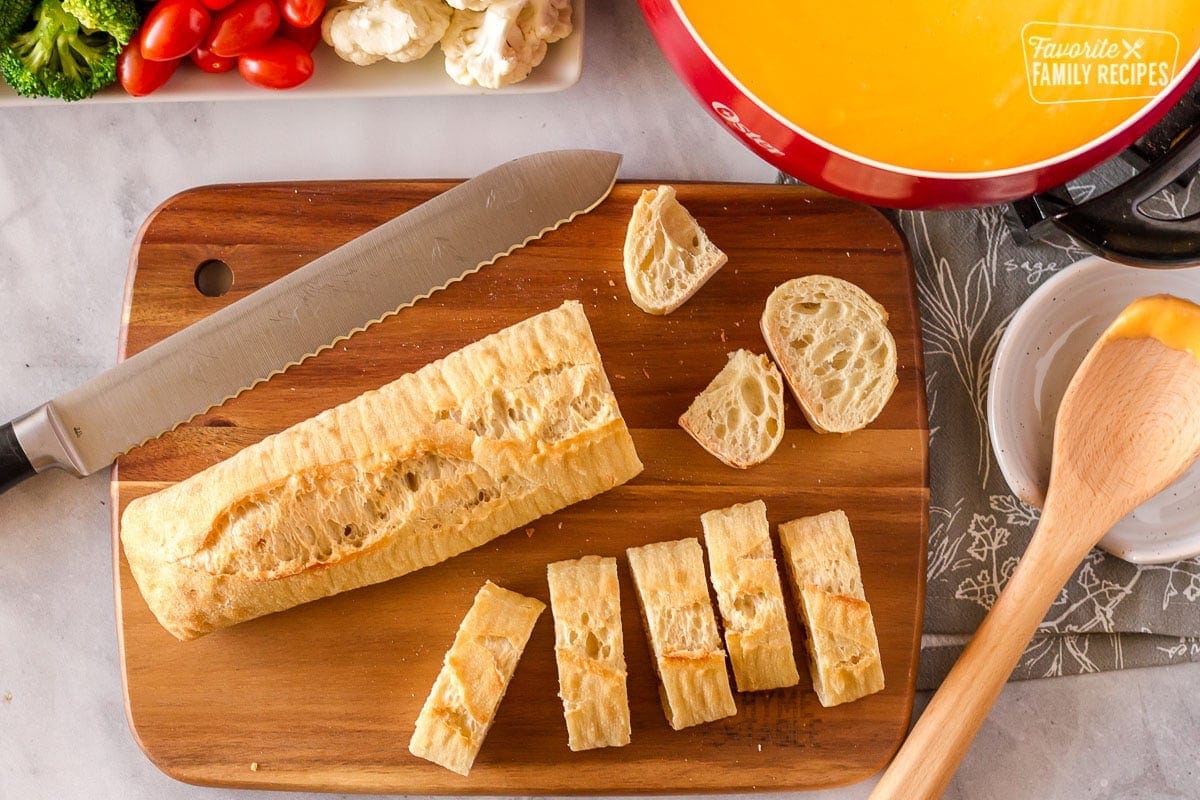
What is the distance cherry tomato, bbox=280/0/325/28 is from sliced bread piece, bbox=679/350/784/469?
1124 millimetres

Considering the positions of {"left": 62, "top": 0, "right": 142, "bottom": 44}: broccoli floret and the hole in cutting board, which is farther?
the hole in cutting board

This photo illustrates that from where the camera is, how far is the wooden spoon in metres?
2.05

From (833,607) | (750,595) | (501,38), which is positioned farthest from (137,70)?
(833,607)

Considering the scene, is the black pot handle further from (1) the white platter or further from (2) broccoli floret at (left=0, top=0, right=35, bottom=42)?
(2) broccoli floret at (left=0, top=0, right=35, bottom=42)

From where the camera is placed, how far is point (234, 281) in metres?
2.17

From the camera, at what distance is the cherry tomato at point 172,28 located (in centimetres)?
194

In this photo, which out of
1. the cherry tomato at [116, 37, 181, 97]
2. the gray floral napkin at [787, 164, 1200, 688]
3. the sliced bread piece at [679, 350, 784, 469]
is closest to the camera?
the cherry tomato at [116, 37, 181, 97]

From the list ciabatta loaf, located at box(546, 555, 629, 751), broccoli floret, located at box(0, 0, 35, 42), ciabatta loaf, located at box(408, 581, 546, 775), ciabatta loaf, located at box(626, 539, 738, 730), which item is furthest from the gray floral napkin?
broccoli floret, located at box(0, 0, 35, 42)

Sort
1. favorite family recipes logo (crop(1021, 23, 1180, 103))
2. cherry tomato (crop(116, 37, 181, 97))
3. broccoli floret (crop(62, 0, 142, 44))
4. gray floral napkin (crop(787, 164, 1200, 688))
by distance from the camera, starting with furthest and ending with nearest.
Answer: gray floral napkin (crop(787, 164, 1200, 688)), cherry tomato (crop(116, 37, 181, 97)), broccoli floret (crop(62, 0, 142, 44)), favorite family recipes logo (crop(1021, 23, 1180, 103))

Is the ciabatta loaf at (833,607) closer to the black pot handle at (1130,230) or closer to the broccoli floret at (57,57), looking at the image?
the black pot handle at (1130,230)

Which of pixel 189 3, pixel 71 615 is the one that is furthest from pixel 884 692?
pixel 189 3

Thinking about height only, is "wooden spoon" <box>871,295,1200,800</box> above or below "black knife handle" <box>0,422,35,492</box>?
below

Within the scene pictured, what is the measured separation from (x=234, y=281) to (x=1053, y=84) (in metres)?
1.67

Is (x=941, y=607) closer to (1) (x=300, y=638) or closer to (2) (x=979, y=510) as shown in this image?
(2) (x=979, y=510)
